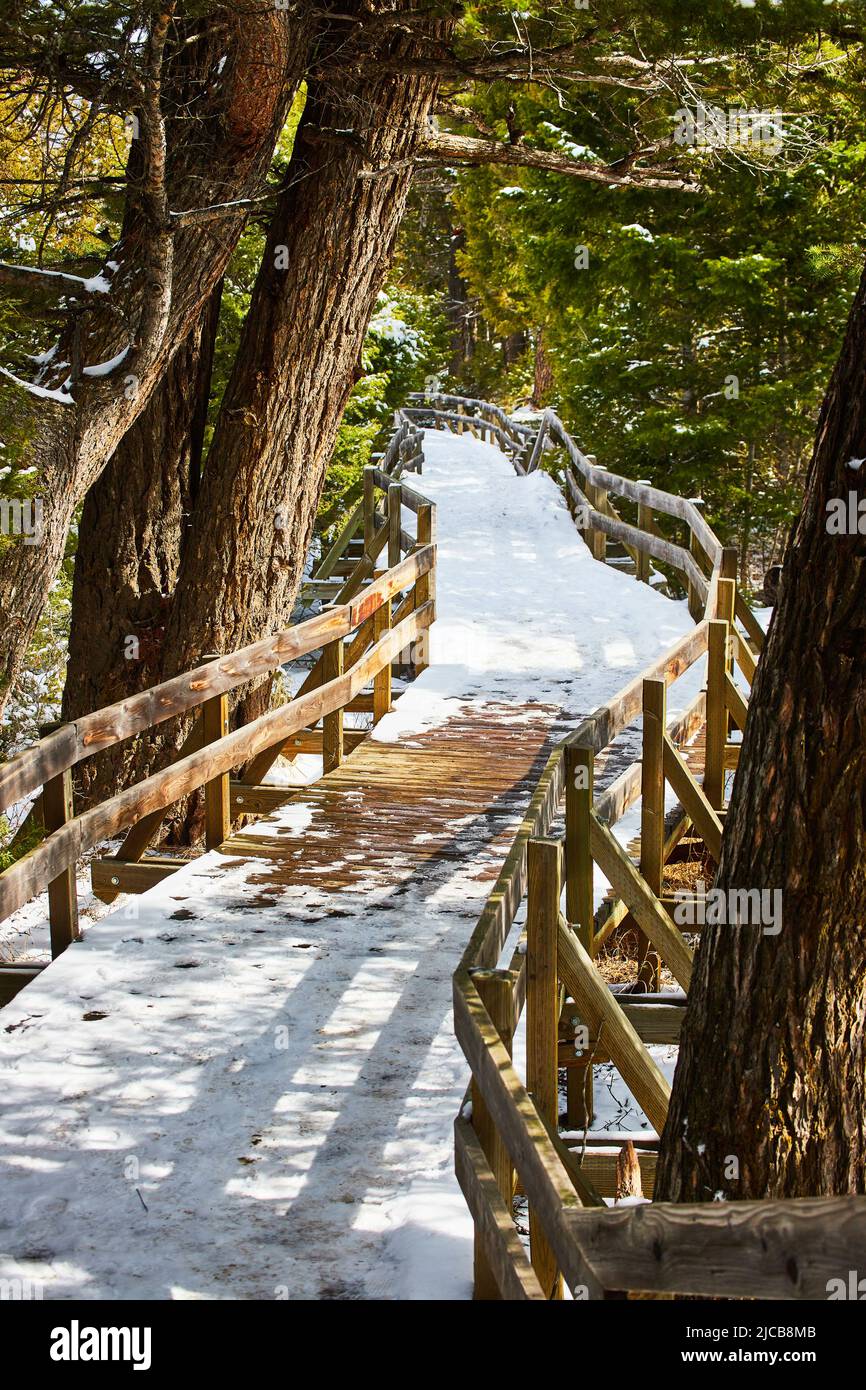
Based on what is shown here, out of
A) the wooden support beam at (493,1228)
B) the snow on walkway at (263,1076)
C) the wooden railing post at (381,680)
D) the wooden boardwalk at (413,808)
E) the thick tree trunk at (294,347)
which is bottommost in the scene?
the snow on walkway at (263,1076)

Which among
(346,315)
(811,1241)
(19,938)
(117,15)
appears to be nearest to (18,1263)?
(811,1241)

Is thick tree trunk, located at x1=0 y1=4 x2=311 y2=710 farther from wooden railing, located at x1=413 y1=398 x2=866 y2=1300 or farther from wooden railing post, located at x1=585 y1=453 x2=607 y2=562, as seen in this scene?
wooden railing post, located at x1=585 y1=453 x2=607 y2=562

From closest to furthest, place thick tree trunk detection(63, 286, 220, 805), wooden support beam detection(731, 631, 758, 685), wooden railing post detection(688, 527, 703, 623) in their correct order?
wooden support beam detection(731, 631, 758, 685) < thick tree trunk detection(63, 286, 220, 805) < wooden railing post detection(688, 527, 703, 623)

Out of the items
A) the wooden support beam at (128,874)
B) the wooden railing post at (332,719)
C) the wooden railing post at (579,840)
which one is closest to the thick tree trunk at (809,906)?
the wooden railing post at (579,840)

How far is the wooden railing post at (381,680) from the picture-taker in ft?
37.7

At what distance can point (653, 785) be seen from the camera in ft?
23.9

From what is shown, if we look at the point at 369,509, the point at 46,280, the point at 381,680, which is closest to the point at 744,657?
the point at 381,680

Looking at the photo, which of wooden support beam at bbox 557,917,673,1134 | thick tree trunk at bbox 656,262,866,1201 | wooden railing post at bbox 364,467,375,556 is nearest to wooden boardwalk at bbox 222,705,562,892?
wooden support beam at bbox 557,917,673,1134

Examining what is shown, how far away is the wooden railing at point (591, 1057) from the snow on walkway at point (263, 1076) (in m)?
0.50

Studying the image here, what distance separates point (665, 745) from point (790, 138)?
1107 cm

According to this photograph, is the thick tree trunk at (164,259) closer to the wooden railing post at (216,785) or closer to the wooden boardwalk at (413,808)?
the wooden railing post at (216,785)

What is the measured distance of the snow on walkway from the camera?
14.4 feet

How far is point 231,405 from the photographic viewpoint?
1047 cm

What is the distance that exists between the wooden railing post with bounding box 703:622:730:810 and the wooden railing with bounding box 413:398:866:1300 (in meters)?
0.01
